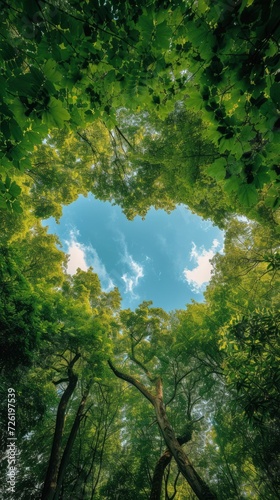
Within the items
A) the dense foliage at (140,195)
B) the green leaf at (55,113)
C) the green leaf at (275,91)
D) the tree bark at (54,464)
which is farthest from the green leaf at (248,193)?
the tree bark at (54,464)

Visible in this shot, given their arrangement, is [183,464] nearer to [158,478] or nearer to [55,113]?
[158,478]

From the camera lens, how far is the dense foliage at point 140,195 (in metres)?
1.50

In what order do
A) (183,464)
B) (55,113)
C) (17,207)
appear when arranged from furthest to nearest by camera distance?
(183,464) < (17,207) < (55,113)

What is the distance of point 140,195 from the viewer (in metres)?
8.63

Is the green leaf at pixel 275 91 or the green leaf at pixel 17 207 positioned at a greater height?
the green leaf at pixel 17 207

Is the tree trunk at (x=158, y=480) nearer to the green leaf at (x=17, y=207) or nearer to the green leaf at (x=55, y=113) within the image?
the green leaf at (x=17, y=207)

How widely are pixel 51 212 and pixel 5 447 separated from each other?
9.24 m

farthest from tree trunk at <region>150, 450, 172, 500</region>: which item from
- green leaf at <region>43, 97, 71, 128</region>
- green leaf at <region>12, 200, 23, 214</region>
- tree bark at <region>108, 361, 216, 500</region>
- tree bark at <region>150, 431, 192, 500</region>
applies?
green leaf at <region>43, 97, 71, 128</region>

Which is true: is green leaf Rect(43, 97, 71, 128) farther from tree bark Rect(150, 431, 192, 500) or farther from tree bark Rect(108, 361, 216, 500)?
tree bark Rect(150, 431, 192, 500)

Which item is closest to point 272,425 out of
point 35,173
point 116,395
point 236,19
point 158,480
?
point 158,480

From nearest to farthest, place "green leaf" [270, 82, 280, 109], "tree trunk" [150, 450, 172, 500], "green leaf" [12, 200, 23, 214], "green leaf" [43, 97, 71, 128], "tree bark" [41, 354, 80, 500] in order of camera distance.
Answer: "green leaf" [270, 82, 280, 109] < "green leaf" [43, 97, 71, 128] < "green leaf" [12, 200, 23, 214] < "tree bark" [41, 354, 80, 500] < "tree trunk" [150, 450, 172, 500]

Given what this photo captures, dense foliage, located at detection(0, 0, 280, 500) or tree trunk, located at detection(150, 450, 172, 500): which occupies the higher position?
dense foliage, located at detection(0, 0, 280, 500)

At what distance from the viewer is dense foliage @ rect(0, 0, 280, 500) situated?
1.50 meters

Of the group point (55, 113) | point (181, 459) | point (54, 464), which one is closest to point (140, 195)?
point (55, 113)
